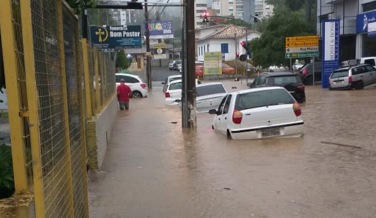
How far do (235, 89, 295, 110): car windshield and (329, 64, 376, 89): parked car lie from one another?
1955 cm

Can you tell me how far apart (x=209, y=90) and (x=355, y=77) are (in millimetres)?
13790

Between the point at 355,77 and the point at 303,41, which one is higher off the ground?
the point at 303,41

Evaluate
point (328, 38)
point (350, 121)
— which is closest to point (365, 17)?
point (328, 38)

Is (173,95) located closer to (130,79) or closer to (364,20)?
(130,79)

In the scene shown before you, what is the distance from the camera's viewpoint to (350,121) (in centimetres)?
1563

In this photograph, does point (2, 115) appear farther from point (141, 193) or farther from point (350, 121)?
point (350, 121)

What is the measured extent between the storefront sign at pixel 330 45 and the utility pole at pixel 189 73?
65.1ft

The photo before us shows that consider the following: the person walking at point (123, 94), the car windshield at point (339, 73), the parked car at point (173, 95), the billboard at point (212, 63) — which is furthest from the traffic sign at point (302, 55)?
the person walking at point (123, 94)

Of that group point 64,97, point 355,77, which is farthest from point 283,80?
point 64,97

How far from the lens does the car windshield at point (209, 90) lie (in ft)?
66.9

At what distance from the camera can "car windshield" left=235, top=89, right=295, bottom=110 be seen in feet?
38.9

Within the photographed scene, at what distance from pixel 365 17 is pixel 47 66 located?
37.0 meters

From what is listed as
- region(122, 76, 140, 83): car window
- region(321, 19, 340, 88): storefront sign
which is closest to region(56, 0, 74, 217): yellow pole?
region(122, 76, 140, 83): car window

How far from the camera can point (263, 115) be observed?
38.1ft
